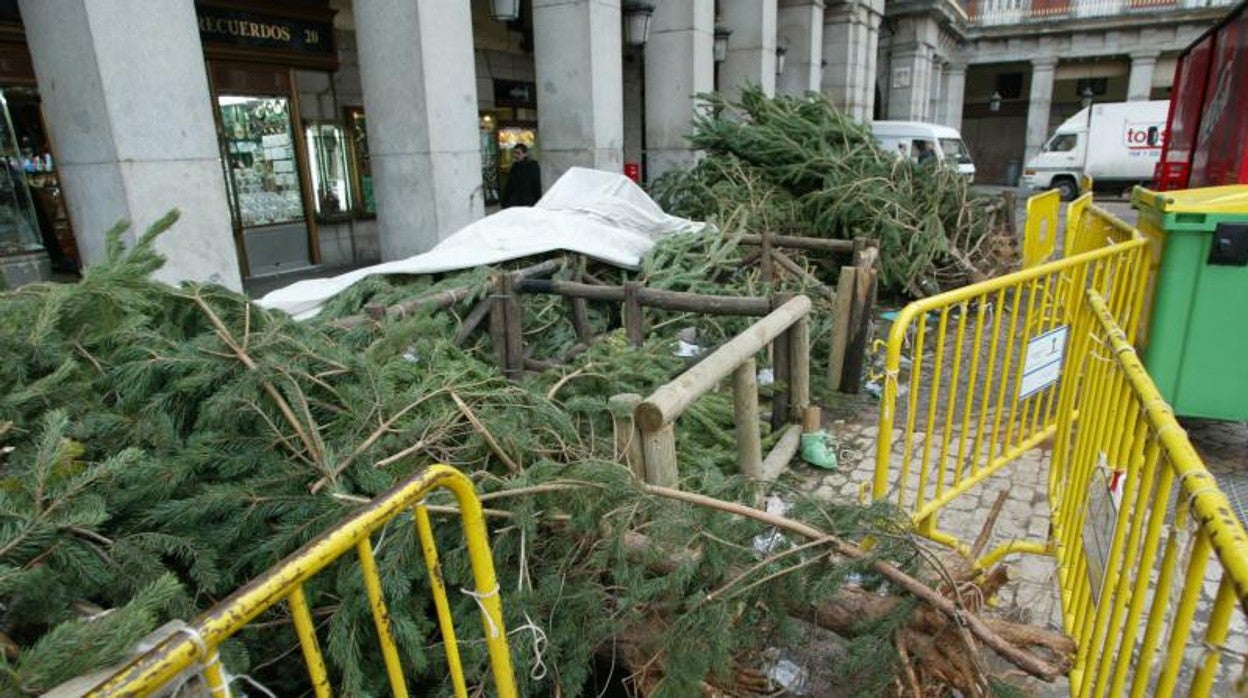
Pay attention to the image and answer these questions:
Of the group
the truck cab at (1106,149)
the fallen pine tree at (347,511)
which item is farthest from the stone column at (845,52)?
the fallen pine tree at (347,511)

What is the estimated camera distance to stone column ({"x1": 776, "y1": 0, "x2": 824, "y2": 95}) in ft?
52.0

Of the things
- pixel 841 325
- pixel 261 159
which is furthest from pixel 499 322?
pixel 261 159

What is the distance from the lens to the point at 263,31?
9562 mm

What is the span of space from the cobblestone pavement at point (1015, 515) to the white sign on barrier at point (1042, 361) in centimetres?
63

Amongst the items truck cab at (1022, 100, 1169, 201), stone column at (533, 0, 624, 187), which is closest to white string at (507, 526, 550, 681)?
stone column at (533, 0, 624, 187)

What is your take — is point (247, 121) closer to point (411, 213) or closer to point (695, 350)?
point (411, 213)

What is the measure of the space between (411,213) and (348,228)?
4056mm

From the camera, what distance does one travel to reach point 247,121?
961 centimetres

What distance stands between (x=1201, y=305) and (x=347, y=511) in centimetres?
445

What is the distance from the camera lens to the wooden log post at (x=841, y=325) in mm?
5105

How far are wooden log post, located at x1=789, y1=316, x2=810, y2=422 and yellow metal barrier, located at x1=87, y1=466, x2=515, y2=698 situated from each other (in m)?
3.00

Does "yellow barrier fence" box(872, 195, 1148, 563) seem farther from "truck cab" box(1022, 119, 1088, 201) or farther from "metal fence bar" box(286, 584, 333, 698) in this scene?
"truck cab" box(1022, 119, 1088, 201)

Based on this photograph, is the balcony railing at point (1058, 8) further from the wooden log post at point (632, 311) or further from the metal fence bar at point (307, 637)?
the metal fence bar at point (307, 637)

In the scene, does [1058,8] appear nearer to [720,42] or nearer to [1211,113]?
[720,42]
